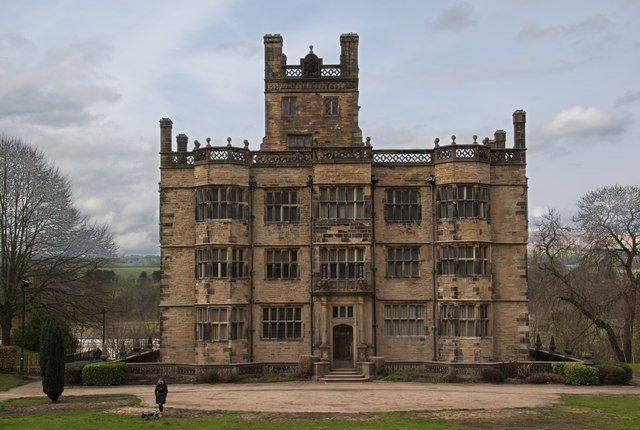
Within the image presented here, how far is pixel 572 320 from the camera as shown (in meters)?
49.2

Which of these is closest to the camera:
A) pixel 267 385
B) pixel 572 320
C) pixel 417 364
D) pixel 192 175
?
pixel 267 385

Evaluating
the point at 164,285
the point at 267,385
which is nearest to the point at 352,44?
the point at 164,285

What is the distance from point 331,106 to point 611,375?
21.2 meters

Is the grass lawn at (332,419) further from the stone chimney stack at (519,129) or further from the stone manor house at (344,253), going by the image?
the stone chimney stack at (519,129)

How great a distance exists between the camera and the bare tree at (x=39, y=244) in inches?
1656

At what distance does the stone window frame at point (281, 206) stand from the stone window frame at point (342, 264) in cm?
272

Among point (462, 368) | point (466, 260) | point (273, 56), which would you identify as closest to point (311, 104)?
point (273, 56)

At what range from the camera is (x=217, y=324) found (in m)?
35.5

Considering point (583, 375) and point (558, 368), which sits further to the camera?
point (558, 368)

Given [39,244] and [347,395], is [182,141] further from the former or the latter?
[347,395]

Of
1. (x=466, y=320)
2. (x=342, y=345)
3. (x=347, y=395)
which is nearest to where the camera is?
(x=347, y=395)

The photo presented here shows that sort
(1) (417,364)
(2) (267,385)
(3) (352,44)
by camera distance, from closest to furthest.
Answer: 1. (2) (267,385)
2. (1) (417,364)
3. (3) (352,44)

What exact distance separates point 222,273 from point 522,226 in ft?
54.9

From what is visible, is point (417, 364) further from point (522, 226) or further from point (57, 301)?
point (57, 301)
